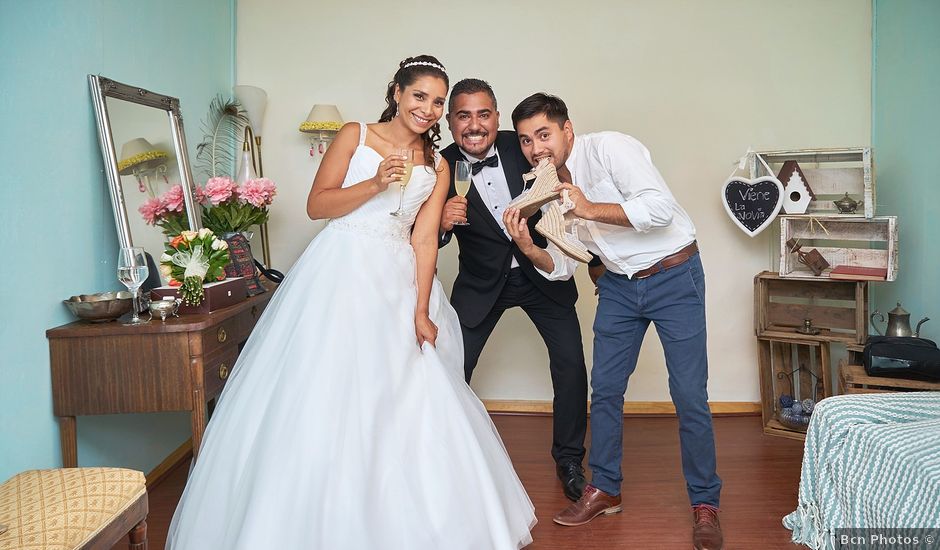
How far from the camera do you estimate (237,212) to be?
3.59 m

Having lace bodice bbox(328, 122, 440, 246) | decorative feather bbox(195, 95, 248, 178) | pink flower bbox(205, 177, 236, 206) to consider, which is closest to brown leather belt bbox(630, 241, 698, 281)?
lace bodice bbox(328, 122, 440, 246)

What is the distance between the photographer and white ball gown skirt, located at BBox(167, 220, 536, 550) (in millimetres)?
2049

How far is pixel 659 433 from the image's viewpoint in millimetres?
4141

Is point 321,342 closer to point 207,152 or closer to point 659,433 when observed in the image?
point 207,152

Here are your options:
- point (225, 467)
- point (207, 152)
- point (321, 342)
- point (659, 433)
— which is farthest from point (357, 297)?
point (659, 433)

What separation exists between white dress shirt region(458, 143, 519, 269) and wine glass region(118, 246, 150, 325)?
4.75ft

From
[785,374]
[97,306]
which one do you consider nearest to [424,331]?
[97,306]

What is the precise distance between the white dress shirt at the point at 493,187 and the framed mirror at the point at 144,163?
1.42 m

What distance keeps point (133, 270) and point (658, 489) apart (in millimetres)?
2482

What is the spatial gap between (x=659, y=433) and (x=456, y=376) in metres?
2.01

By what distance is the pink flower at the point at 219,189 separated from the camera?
11.4ft

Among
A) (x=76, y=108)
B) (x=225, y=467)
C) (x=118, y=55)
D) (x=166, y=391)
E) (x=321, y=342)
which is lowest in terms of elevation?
(x=225, y=467)

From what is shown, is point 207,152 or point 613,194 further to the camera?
point 207,152

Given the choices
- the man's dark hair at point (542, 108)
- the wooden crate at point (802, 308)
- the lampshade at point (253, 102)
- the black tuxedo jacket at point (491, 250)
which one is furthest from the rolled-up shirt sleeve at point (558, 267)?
the lampshade at point (253, 102)
